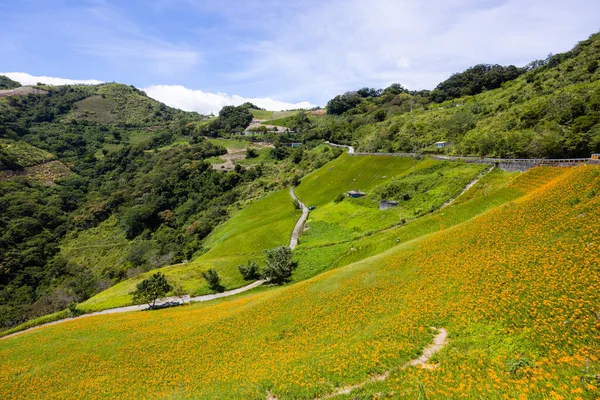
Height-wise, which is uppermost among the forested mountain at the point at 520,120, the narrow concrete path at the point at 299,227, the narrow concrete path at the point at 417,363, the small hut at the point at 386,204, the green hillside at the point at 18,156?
the green hillside at the point at 18,156

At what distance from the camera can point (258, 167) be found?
165 metres

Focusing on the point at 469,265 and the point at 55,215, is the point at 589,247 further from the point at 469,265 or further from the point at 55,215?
the point at 55,215

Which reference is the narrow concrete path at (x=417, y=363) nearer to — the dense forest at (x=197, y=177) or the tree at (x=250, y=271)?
the tree at (x=250, y=271)

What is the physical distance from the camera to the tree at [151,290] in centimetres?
4819

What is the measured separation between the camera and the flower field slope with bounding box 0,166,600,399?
44.5 ft

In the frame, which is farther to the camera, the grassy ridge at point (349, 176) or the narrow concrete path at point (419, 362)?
the grassy ridge at point (349, 176)

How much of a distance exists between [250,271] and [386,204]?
110 feet

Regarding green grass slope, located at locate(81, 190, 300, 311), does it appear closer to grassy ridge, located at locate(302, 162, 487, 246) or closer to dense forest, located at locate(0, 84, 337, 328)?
grassy ridge, located at locate(302, 162, 487, 246)

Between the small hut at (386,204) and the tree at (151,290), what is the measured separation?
47.1 metres

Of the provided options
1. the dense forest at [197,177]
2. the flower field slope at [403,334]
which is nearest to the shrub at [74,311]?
the flower field slope at [403,334]

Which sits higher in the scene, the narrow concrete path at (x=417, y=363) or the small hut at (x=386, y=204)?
the small hut at (x=386, y=204)

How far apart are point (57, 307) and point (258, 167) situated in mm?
110821

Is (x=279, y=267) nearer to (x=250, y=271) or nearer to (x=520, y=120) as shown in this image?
(x=250, y=271)

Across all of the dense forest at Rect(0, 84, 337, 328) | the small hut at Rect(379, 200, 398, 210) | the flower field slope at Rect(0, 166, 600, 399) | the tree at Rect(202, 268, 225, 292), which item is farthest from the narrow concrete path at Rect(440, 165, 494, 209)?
the dense forest at Rect(0, 84, 337, 328)
